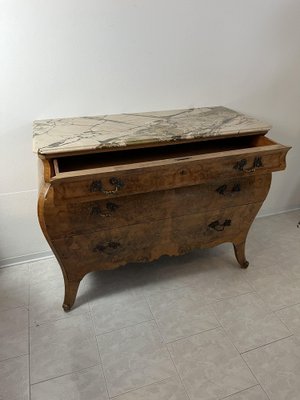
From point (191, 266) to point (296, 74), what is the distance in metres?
1.22

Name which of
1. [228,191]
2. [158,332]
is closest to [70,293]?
[158,332]

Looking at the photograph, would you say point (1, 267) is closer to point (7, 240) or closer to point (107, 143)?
point (7, 240)

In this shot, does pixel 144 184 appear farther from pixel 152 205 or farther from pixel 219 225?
pixel 219 225

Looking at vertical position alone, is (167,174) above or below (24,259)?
above

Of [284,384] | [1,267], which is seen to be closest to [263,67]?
[284,384]

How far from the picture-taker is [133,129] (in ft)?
3.51

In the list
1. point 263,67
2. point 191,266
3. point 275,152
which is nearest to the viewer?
point 275,152

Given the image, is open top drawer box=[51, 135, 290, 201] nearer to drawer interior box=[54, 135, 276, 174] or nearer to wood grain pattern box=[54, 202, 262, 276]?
drawer interior box=[54, 135, 276, 174]

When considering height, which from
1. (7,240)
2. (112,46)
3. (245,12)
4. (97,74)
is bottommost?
(7,240)

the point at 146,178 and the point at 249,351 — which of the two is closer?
the point at 146,178

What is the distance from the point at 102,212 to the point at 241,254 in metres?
0.86

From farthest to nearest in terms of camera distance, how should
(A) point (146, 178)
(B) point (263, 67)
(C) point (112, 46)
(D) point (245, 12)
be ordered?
(B) point (263, 67)
(D) point (245, 12)
(C) point (112, 46)
(A) point (146, 178)

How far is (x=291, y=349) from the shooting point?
A: 1.15 meters

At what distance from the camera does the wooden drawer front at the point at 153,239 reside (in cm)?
104
